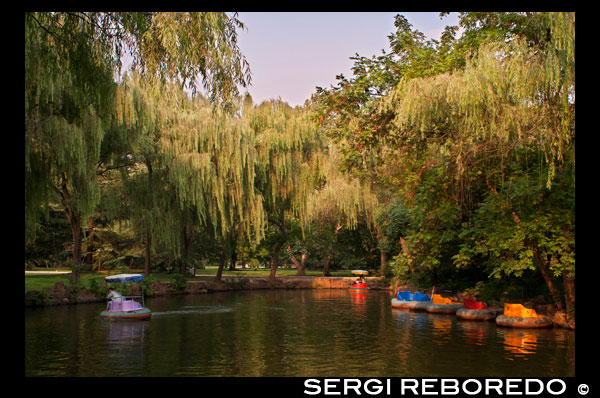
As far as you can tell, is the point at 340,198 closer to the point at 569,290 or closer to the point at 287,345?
the point at 569,290

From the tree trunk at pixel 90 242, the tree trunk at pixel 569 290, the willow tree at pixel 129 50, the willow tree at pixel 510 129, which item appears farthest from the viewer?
the tree trunk at pixel 90 242

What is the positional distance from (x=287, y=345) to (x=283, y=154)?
57.9 feet

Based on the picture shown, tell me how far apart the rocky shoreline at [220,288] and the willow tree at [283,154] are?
20.0 feet

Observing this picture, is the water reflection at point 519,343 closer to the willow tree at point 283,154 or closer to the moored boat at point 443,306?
the moored boat at point 443,306

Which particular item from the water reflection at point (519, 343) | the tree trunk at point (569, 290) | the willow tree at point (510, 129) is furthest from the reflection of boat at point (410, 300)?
the tree trunk at point (569, 290)

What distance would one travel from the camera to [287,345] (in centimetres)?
1445

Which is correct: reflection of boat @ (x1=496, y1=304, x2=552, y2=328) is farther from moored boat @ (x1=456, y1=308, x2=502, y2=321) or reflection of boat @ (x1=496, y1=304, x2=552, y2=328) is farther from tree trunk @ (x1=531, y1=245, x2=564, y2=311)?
moored boat @ (x1=456, y1=308, x2=502, y2=321)

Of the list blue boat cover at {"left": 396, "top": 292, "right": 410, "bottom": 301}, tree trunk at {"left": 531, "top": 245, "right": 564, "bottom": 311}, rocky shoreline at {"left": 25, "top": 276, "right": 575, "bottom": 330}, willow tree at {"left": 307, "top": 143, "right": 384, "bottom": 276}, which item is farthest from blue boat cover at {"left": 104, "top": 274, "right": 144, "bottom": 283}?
willow tree at {"left": 307, "top": 143, "right": 384, "bottom": 276}

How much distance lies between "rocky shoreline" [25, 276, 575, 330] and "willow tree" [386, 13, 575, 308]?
1.04m

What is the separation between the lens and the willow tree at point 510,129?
11125mm

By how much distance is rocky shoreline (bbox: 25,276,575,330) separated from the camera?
19.1 m

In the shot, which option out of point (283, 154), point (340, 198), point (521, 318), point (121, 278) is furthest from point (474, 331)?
point (340, 198)

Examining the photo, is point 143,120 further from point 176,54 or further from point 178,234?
point 176,54

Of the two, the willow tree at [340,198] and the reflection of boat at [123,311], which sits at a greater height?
the willow tree at [340,198]
